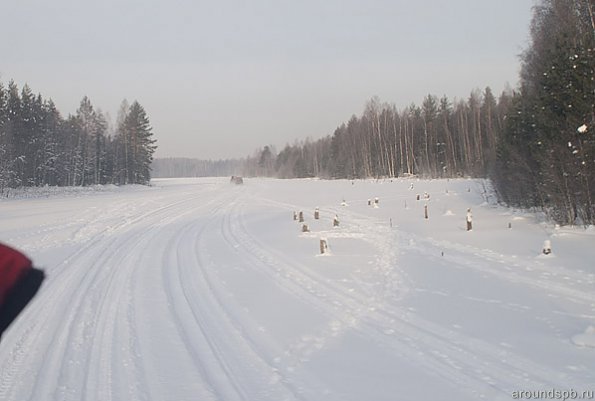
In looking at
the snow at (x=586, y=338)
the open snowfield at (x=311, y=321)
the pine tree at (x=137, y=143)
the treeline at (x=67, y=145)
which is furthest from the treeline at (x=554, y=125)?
the pine tree at (x=137, y=143)

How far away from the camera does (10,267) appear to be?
1.87m

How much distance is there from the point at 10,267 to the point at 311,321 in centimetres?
585

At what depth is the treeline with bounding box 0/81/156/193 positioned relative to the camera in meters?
51.3

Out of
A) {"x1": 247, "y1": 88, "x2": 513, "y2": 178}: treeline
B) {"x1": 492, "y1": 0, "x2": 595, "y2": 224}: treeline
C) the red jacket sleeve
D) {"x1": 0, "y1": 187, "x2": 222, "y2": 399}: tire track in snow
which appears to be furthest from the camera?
{"x1": 247, "y1": 88, "x2": 513, "y2": 178}: treeline

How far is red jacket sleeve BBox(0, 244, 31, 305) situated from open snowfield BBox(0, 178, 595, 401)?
2.30m

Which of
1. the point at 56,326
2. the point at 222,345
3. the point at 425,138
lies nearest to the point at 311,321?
the point at 222,345

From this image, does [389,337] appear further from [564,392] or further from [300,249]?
[300,249]

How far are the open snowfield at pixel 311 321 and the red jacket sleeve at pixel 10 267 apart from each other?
2302 millimetres

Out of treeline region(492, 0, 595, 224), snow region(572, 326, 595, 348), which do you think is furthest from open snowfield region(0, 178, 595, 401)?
treeline region(492, 0, 595, 224)

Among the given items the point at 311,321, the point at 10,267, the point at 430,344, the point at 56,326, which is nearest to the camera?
the point at 10,267

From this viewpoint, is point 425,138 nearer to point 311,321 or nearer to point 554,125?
point 554,125

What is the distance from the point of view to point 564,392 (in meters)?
4.53

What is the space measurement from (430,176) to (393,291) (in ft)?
173

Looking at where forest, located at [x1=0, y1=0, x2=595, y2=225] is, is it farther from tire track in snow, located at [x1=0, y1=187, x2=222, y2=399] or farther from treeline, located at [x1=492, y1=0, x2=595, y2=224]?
tire track in snow, located at [x1=0, y1=187, x2=222, y2=399]
